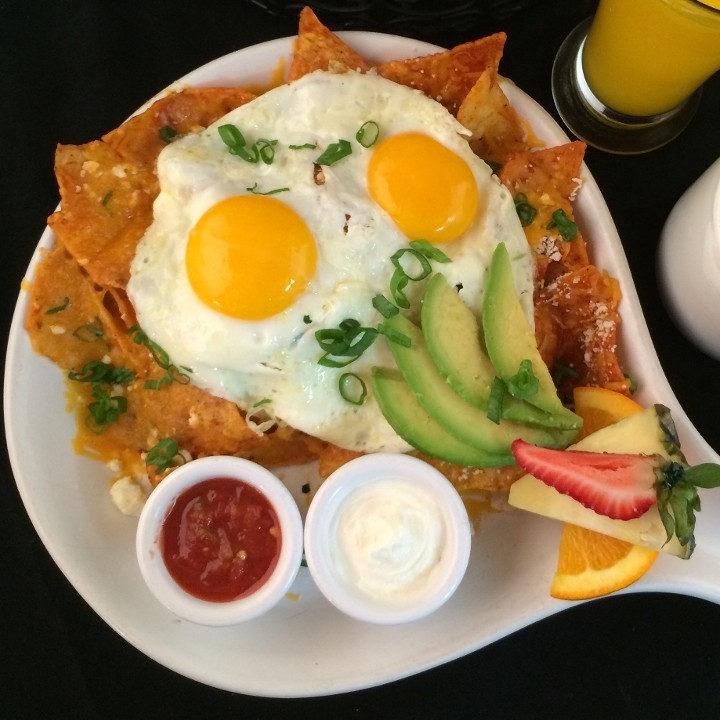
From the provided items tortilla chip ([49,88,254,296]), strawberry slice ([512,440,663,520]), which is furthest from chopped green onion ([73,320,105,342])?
strawberry slice ([512,440,663,520])

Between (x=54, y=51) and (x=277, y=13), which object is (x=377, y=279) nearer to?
(x=277, y=13)

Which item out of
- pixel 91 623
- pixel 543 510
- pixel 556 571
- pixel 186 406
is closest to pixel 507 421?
pixel 543 510

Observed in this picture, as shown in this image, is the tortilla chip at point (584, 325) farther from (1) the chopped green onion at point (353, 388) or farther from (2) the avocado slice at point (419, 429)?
(1) the chopped green onion at point (353, 388)

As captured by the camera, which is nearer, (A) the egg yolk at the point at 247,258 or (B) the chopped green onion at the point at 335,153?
(A) the egg yolk at the point at 247,258

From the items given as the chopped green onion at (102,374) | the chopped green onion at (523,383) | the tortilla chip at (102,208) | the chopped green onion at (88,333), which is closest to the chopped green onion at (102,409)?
the chopped green onion at (102,374)

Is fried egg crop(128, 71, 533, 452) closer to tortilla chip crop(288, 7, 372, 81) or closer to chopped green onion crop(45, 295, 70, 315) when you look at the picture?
tortilla chip crop(288, 7, 372, 81)

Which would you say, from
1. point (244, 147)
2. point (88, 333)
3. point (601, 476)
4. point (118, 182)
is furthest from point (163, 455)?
point (601, 476)
